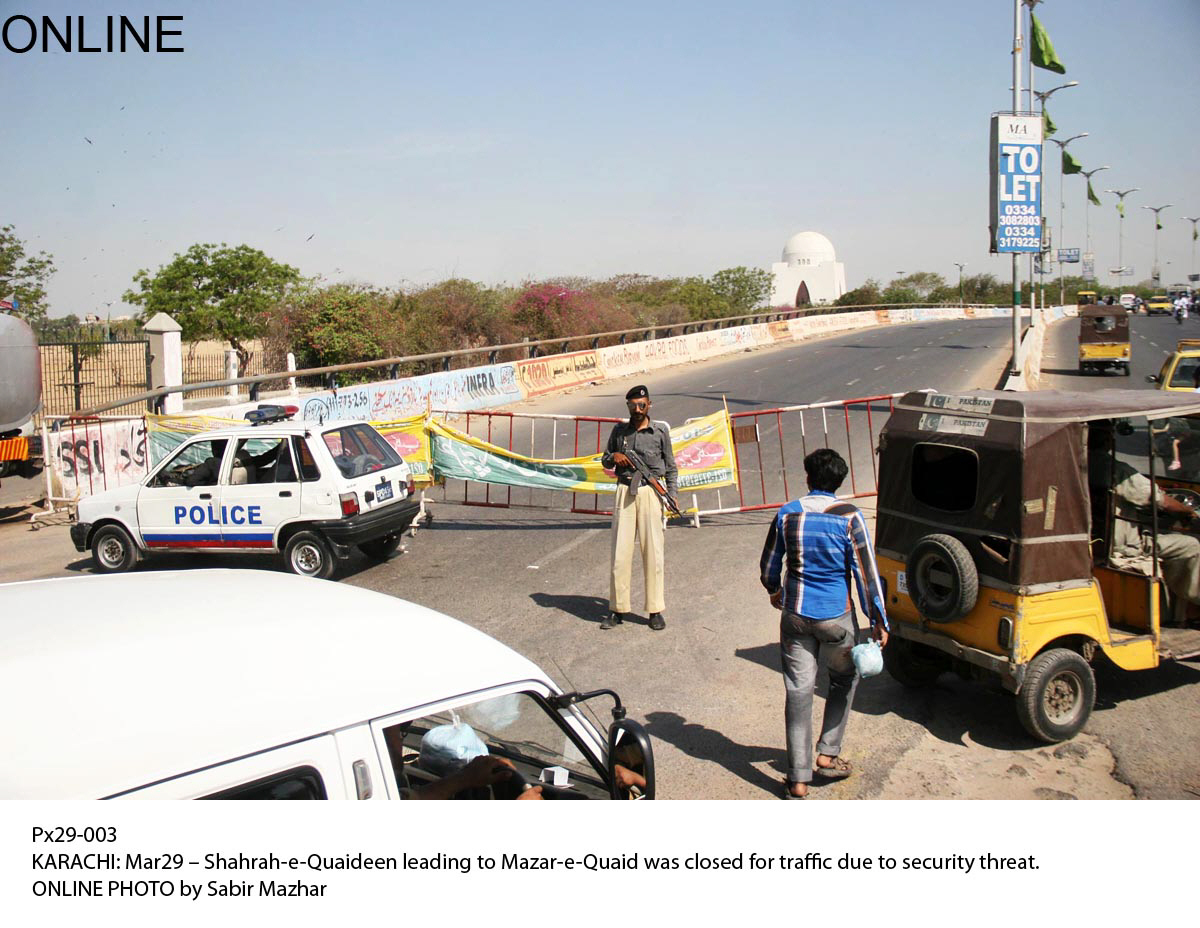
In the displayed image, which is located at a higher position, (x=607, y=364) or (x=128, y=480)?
(x=607, y=364)

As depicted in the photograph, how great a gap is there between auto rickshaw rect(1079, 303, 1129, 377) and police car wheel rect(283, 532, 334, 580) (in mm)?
28504

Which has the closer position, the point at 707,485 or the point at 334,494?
the point at 334,494

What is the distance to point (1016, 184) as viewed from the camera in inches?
812

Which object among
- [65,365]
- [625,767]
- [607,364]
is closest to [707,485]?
[625,767]

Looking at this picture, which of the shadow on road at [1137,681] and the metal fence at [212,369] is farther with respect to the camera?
the metal fence at [212,369]

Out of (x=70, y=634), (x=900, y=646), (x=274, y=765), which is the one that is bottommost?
(x=900, y=646)

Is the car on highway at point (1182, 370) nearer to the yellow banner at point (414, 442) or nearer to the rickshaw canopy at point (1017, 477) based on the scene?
the rickshaw canopy at point (1017, 477)

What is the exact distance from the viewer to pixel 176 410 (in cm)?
1717

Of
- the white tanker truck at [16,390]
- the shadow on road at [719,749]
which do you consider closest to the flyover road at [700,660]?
the shadow on road at [719,749]

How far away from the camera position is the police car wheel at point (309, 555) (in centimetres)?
991

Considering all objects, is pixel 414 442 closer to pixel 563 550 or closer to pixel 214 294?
pixel 563 550

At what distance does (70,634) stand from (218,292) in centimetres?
3238

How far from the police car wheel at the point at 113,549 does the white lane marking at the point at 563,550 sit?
424 cm

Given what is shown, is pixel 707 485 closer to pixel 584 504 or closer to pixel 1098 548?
pixel 584 504
